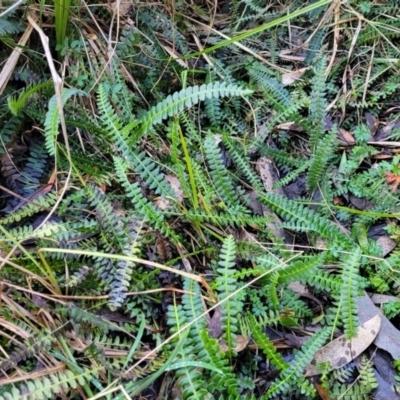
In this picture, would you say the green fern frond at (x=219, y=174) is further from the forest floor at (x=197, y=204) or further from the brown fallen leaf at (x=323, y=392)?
the brown fallen leaf at (x=323, y=392)

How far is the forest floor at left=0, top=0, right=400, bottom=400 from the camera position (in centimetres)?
139

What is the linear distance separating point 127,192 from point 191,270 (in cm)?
33

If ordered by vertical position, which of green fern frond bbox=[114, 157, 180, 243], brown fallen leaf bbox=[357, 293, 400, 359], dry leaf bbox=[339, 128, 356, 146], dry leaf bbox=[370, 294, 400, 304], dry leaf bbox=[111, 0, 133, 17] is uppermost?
dry leaf bbox=[111, 0, 133, 17]

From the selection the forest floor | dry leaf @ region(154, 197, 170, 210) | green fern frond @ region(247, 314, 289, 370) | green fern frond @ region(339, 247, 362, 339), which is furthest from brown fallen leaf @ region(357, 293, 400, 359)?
dry leaf @ region(154, 197, 170, 210)

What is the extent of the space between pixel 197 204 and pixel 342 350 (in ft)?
2.15

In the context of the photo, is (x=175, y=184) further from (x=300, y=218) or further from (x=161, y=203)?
(x=300, y=218)

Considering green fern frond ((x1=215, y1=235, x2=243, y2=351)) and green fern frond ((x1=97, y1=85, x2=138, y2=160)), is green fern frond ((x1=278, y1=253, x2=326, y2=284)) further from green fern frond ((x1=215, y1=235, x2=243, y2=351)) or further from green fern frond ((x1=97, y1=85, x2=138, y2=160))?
green fern frond ((x1=97, y1=85, x2=138, y2=160))

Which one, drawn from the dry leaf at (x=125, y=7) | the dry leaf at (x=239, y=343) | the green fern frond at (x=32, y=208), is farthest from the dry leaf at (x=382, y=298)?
the dry leaf at (x=125, y=7)

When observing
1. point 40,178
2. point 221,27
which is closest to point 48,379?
point 40,178

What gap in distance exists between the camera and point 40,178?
1752mm

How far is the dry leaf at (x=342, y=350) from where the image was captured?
60.6 inches

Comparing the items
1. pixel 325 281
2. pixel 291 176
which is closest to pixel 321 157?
pixel 291 176

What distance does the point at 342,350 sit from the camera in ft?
5.10

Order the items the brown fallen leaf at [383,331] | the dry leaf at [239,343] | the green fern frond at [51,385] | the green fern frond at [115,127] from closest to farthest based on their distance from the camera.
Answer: the green fern frond at [51,385]
the dry leaf at [239,343]
the brown fallen leaf at [383,331]
the green fern frond at [115,127]
